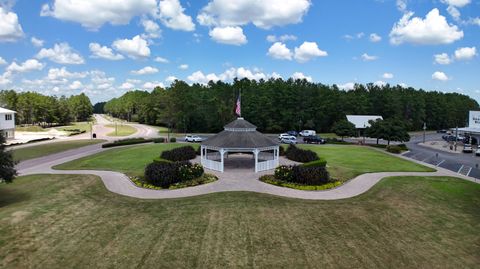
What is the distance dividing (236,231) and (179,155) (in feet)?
71.9

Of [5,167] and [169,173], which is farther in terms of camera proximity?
[169,173]

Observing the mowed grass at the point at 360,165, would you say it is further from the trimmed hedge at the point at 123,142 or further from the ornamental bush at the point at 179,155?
the trimmed hedge at the point at 123,142

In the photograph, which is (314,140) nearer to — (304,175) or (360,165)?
(360,165)

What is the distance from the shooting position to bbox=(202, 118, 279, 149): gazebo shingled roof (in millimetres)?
34688

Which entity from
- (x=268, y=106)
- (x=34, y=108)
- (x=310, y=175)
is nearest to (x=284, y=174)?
(x=310, y=175)

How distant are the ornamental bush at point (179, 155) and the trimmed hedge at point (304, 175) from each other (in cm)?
1370

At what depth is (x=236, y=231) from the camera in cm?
1961

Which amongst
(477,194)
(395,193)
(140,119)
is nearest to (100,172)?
(395,193)

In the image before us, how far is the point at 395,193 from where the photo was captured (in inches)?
1104

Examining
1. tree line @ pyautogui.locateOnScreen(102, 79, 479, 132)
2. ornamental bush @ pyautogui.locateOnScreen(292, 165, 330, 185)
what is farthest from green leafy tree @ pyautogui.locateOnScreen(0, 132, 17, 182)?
tree line @ pyautogui.locateOnScreen(102, 79, 479, 132)

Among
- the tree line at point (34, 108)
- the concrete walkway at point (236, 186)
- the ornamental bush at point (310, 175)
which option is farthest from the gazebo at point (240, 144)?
the tree line at point (34, 108)

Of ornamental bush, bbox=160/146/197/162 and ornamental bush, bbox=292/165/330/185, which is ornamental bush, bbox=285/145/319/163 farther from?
ornamental bush, bbox=160/146/197/162

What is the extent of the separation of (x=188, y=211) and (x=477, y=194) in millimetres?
23920

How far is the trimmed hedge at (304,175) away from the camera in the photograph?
29.4 meters
